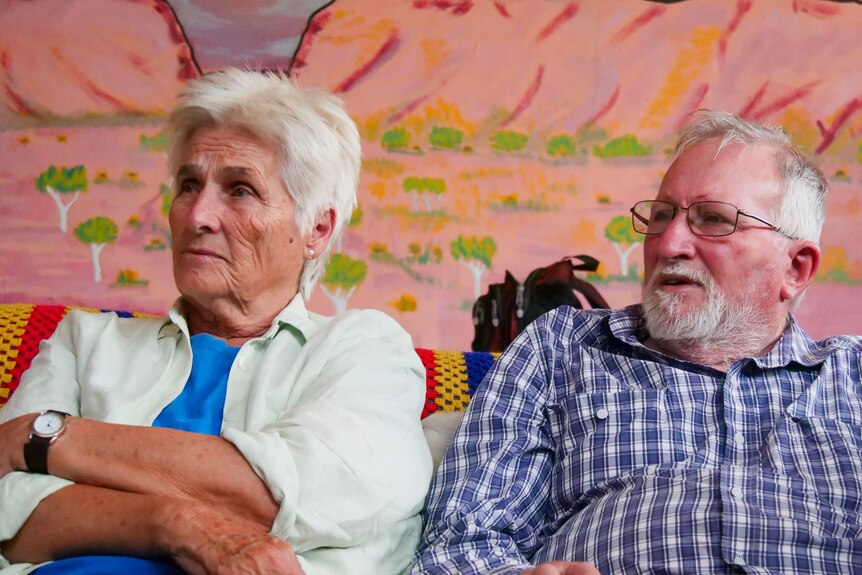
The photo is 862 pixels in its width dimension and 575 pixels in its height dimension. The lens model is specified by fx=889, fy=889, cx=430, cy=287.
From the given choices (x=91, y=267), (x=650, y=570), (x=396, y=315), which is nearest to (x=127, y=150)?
(x=91, y=267)

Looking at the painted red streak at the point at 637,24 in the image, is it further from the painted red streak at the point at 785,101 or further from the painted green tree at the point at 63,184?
the painted green tree at the point at 63,184

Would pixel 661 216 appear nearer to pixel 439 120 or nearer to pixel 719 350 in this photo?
pixel 719 350

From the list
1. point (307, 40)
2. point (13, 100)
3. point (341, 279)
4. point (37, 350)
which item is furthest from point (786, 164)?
point (13, 100)

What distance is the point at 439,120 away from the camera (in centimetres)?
256

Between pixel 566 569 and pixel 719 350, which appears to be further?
pixel 719 350

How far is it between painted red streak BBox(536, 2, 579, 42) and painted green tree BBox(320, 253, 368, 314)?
2.79 feet

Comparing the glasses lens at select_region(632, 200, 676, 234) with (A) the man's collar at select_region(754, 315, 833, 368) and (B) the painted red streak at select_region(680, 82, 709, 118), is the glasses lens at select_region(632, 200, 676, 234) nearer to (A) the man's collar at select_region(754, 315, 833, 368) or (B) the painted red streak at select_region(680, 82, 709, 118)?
(A) the man's collar at select_region(754, 315, 833, 368)

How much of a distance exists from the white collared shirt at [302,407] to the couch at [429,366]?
186 mm

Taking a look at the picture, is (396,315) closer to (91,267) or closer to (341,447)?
(91,267)

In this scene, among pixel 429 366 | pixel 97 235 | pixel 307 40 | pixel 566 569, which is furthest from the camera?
pixel 307 40

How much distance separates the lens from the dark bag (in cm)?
250

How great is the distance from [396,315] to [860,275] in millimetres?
1329

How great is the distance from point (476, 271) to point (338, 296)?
0.40 metres

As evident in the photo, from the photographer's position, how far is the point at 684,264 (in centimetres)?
170
